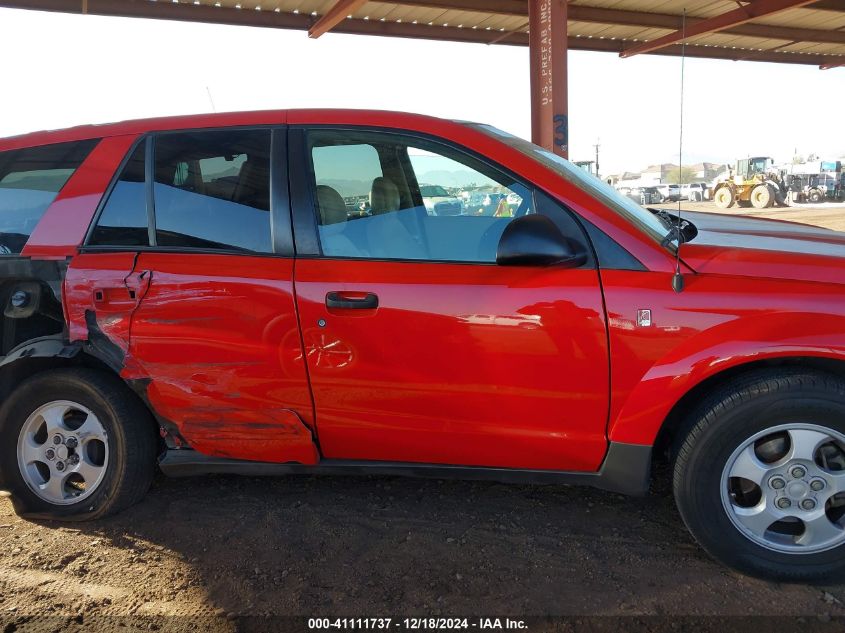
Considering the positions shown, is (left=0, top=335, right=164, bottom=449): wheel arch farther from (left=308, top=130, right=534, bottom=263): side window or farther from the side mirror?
the side mirror

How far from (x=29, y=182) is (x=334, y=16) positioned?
7.37 meters

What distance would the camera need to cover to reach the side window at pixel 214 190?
2639mm

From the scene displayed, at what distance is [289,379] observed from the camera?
2.56 metres

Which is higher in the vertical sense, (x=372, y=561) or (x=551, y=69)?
(x=551, y=69)

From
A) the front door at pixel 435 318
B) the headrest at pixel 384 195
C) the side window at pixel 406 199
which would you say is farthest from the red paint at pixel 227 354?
the headrest at pixel 384 195

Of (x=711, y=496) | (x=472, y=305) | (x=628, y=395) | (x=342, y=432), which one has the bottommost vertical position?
(x=711, y=496)

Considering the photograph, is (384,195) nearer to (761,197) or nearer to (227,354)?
(227,354)

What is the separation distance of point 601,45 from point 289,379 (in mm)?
12261

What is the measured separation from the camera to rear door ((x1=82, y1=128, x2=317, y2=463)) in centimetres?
256

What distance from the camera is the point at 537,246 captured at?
2.25 meters

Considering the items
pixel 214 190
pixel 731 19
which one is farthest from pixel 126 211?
pixel 731 19

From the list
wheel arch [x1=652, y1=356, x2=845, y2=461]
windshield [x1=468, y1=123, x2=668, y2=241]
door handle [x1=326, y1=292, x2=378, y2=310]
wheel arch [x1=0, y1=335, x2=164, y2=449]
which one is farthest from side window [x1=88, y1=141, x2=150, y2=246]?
wheel arch [x1=652, y1=356, x2=845, y2=461]

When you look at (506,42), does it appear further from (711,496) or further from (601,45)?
(711,496)

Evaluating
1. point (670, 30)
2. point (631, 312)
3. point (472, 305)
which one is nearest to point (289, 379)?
point (472, 305)
